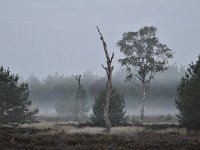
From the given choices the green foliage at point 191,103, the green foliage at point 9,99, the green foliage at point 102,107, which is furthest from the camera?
the green foliage at point 102,107

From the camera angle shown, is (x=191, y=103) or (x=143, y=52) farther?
(x=143, y=52)

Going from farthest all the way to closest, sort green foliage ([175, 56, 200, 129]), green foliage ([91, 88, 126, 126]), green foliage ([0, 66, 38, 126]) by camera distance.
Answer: green foliage ([91, 88, 126, 126])
green foliage ([0, 66, 38, 126])
green foliage ([175, 56, 200, 129])

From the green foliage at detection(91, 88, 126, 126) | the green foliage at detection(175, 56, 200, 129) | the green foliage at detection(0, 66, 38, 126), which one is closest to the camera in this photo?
the green foliage at detection(175, 56, 200, 129)

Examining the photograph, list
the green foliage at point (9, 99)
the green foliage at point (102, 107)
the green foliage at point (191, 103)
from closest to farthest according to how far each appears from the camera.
A: the green foliage at point (191, 103) < the green foliage at point (9, 99) < the green foliage at point (102, 107)

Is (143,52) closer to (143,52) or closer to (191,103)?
(143,52)

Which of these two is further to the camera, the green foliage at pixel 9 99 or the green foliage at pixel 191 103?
the green foliage at pixel 9 99

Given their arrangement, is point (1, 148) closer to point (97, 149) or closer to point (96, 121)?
point (97, 149)

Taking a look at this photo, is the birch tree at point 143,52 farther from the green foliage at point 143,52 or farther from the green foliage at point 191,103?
the green foliage at point 191,103

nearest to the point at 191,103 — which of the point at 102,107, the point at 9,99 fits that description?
the point at 102,107

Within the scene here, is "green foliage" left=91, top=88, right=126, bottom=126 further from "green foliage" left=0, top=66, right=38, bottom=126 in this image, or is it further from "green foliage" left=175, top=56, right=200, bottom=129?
"green foliage" left=175, top=56, right=200, bottom=129

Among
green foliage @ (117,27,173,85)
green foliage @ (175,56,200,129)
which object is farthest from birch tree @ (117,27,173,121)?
green foliage @ (175,56,200,129)

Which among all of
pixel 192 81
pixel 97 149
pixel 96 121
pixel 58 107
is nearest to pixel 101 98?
pixel 96 121

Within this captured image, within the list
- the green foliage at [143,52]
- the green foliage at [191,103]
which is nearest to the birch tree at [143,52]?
the green foliage at [143,52]

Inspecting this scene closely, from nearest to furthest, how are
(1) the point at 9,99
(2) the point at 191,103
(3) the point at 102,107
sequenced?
1. (2) the point at 191,103
2. (1) the point at 9,99
3. (3) the point at 102,107
